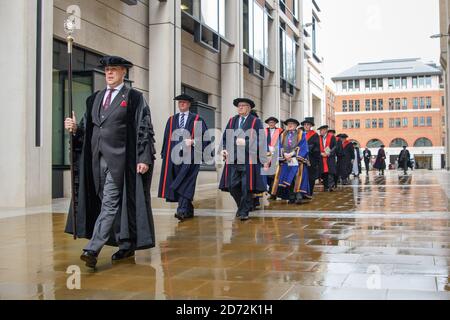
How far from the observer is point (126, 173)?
203 inches

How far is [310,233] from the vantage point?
700 centimetres

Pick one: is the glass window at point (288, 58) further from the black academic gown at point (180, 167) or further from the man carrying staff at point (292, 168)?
the black academic gown at point (180, 167)

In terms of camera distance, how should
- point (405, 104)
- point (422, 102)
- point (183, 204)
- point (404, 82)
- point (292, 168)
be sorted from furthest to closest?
1. point (404, 82)
2. point (405, 104)
3. point (422, 102)
4. point (292, 168)
5. point (183, 204)

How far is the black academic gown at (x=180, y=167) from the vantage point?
28.9 ft

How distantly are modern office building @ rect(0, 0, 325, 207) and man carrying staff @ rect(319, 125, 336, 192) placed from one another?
4.98 metres

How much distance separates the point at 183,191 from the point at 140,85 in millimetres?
8826

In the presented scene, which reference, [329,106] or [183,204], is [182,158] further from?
[329,106]

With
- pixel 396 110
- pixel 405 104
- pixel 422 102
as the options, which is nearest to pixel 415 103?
pixel 422 102

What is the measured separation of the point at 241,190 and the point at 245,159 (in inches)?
21.6

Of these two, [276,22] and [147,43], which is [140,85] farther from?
[276,22]

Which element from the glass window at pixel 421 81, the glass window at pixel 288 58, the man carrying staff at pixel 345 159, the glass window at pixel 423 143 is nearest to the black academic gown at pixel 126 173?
the man carrying staff at pixel 345 159

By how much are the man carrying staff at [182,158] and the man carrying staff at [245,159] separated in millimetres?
534

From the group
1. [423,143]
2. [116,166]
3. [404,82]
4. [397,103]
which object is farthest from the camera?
[404,82]
